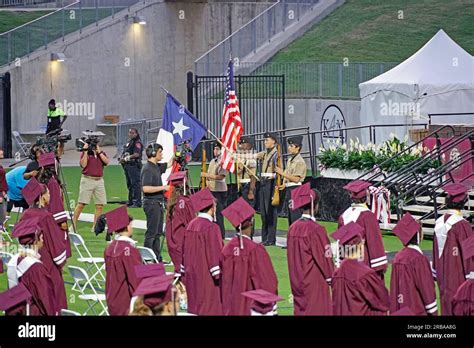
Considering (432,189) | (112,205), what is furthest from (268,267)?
(112,205)

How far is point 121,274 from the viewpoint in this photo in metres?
13.4

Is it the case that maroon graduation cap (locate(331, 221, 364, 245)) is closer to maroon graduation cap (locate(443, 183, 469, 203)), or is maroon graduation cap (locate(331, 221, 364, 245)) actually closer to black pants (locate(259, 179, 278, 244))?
maroon graduation cap (locate(443, 183, 469, 203))

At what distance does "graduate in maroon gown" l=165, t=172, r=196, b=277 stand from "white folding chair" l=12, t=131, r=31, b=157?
74.1ft

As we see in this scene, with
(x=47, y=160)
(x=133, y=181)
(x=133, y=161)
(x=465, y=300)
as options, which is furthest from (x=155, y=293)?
(x=133, y=181)

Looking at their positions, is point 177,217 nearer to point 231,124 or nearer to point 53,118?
point 231,124

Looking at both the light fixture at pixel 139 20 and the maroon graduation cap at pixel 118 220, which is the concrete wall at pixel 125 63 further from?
the maroon graduation cap at pixel 118 220

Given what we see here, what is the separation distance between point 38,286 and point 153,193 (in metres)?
7.65

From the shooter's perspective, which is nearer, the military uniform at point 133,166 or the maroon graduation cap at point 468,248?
the maroon graduation cap at point 468,248

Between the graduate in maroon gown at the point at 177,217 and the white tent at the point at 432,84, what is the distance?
15.6 m

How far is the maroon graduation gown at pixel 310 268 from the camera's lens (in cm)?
1392

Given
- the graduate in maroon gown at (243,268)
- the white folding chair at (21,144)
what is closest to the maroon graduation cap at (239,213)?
the graduate in maroon gown at (243,268)

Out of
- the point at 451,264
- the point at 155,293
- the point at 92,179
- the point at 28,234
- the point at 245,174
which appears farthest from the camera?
the point at 245,174

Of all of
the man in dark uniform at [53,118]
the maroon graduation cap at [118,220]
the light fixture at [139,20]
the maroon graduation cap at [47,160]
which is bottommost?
the maroon graduation cap at [118,220]
